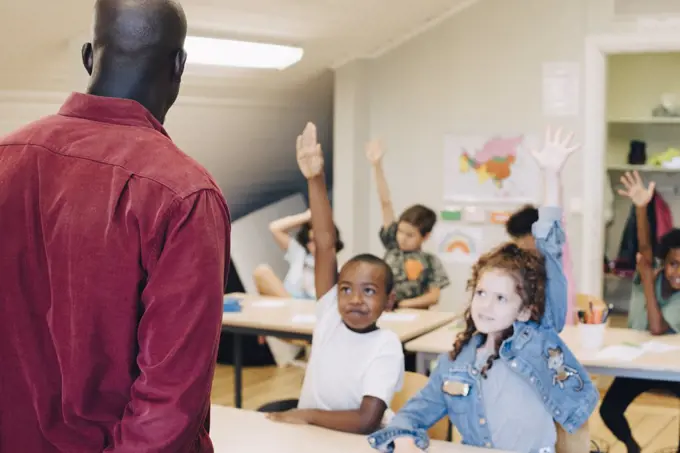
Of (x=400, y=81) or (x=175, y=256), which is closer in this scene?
(x=175, y=256)

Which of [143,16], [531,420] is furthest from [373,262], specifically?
[143,16]

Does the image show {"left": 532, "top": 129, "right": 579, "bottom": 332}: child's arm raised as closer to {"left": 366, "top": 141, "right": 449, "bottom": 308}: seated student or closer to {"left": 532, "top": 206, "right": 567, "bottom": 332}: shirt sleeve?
{"left": 532, "top": 206, "right": 567, "bottom": 332}: shirt sleeve

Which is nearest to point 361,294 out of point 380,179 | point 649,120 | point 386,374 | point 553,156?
point 386,374

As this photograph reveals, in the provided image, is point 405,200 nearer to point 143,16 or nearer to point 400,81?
point 400,81

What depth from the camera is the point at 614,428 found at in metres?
3.62

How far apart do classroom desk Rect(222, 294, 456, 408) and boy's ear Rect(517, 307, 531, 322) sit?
1.22m

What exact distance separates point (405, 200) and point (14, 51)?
2.79m

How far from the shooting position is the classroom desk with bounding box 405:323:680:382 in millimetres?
3031

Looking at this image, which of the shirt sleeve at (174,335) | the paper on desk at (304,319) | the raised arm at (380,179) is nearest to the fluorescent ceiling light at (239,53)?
the raised arm at (380,179)

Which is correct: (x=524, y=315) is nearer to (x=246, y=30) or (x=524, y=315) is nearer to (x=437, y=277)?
(x=437, y=277)

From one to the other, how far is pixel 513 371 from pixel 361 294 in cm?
55

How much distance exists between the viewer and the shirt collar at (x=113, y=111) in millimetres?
1121

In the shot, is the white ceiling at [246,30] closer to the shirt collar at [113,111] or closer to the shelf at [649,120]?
the shelf at [649,120]

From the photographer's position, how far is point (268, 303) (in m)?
4.41
